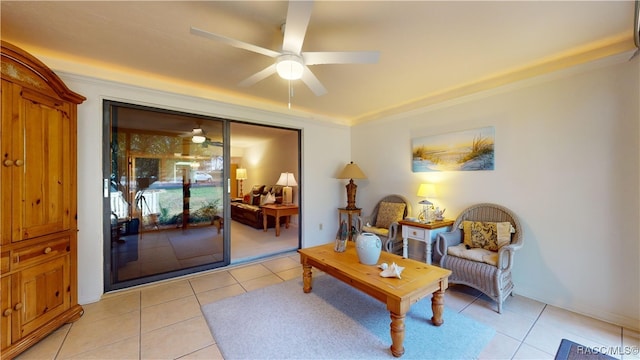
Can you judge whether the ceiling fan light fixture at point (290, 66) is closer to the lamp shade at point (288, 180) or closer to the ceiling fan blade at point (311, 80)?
the ceiling fan blade at point (311, 80)

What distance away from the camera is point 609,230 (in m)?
2.24

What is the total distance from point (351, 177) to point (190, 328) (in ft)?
10.4

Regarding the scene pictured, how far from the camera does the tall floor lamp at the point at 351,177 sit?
4.48 m

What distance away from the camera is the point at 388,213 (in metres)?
4.02

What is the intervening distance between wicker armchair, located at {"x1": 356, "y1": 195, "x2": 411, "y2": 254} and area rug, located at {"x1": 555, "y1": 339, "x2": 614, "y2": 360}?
6.30ft

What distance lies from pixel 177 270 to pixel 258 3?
3179 millimetres

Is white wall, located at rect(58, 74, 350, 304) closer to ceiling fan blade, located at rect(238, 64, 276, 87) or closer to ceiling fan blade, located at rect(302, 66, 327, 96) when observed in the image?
ceiling fan blade, located at rect(238, 64, 276, 87)

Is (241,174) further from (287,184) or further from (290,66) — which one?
(290,66)

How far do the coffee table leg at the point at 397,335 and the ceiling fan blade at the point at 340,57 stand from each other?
72.8 inches

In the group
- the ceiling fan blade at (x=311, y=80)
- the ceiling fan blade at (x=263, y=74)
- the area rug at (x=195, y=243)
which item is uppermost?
the ceiling fan blade at (x=263, y=74)

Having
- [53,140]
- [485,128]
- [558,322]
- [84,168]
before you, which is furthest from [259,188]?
[558,322]

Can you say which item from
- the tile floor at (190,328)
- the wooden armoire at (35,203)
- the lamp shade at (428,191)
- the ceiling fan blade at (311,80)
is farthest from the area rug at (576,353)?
the wooden armoire at (35,203)

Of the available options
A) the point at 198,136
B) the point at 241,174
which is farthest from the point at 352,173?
the point at 241,174

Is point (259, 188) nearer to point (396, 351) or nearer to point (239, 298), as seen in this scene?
point (239, 298)
